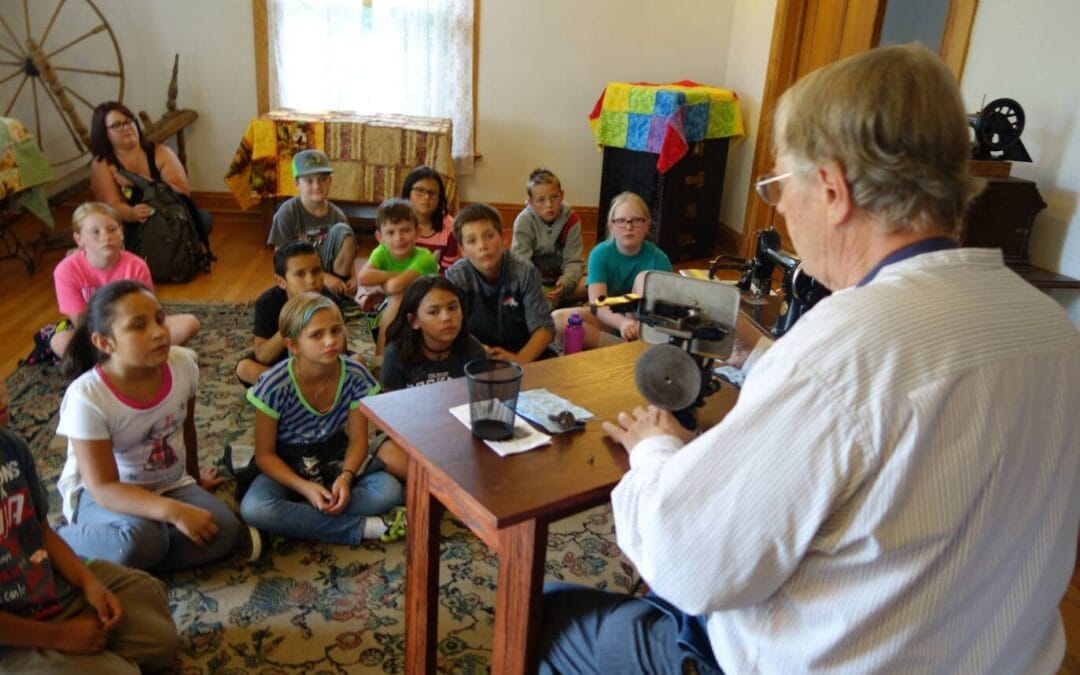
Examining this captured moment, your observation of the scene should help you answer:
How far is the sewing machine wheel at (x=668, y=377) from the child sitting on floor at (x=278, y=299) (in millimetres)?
1767

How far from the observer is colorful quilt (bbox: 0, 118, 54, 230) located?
3654 millimetres

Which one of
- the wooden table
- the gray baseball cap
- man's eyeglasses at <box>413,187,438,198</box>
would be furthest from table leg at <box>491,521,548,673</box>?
the gray baseball cap

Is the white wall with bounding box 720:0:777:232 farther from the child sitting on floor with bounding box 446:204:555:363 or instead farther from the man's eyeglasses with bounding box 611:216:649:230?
the child sitting on floor with bounding box 446:204:555:363

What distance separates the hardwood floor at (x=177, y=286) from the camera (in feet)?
10.9

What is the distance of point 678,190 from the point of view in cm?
475

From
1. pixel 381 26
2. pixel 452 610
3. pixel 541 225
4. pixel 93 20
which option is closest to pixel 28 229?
pixel 93 20

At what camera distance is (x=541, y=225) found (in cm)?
356

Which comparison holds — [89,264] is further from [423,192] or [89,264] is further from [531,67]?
[531,67]

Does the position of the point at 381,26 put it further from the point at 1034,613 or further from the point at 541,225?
the point at 1034,613

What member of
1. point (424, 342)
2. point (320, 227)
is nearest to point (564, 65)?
point (320, 227)

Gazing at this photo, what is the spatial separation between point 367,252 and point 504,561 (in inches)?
154

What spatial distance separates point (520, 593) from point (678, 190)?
3.85 metres

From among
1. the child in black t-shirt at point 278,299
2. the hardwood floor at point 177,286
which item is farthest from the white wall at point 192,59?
the child in black t-shirt at point 278,299

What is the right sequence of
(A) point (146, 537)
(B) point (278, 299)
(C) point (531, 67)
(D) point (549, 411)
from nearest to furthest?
(D) point (549, 411) → (A) point (146, 537) → (B) point (278, 299) → (C) point (531, 67)
